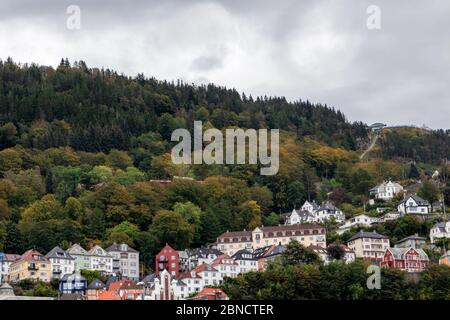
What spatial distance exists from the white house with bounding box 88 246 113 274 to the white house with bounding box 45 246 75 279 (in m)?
2.11

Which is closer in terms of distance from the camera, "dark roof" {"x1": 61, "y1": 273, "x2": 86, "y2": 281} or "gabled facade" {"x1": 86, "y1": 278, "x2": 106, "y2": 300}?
"gabled facade" {"x1": 86, "y1": 278, "x2": 106, "y2": 300}

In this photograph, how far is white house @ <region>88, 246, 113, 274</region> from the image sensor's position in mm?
81125

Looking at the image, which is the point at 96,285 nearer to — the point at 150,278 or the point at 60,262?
the point at 150,278

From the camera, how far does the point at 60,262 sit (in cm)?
7856

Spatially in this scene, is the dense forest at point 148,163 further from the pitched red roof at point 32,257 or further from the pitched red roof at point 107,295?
the pitched red roof at point 107,295

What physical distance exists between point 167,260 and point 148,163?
3554 centimetres

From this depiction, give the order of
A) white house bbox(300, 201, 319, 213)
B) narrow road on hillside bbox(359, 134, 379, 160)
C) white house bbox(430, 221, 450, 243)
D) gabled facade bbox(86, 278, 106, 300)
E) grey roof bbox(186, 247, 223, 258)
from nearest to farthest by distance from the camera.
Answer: gabled facade bbox(86, 278, 106, 300) → grey roof bbox(186, 247, 223, 258) → white house bbox(430, 221, 450, 243) → white house bbox(300, 201, 319, 213) → narrow road on hillside bbox(359, 134, 379, 160)

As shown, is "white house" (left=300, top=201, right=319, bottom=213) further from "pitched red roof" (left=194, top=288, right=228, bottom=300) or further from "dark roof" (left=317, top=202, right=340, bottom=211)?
"pitched red roof" (left=194, top=288, right=228, bottom=300)

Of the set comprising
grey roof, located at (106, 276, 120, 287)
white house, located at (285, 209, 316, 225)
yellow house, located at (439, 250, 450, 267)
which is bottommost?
grey roof, located at (106, 276, 120, 287)

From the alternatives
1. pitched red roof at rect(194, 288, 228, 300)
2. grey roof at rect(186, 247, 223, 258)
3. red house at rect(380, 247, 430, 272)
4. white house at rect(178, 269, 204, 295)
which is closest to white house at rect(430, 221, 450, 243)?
red house at rect(380, 247, 430, 272)

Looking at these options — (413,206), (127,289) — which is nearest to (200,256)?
(127,289)

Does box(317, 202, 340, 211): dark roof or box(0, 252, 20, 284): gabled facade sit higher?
box(317, 202, 340, 211): dark roof
